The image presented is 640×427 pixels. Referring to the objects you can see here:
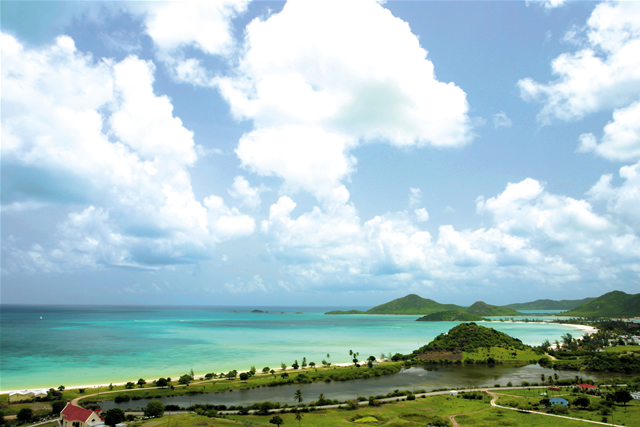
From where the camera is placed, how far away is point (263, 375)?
87.7m

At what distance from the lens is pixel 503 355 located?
118500 millimetres

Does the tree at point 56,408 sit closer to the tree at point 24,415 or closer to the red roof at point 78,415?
the tree at point 24,415

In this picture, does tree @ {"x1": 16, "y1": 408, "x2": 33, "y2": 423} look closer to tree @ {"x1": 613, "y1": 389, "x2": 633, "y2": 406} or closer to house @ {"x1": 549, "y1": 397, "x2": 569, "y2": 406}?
house @ {"x1": 549, "y1": 397, "x2": 569, "y2": 406}

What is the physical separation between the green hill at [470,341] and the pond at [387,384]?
1437cm

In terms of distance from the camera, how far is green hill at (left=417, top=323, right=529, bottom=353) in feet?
406

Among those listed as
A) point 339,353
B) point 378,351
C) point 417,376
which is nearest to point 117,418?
point 417,376

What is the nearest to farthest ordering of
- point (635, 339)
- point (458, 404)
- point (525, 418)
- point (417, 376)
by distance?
point (525, 418), point (458, 404), point (417, 376), point (635, 339)

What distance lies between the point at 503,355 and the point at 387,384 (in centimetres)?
5839

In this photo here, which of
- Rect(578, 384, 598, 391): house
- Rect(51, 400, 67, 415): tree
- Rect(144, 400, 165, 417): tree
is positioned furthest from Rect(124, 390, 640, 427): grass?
Rect(51, 400, 67, 415): tree

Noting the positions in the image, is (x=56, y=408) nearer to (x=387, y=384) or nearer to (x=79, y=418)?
(x=79, y=418)

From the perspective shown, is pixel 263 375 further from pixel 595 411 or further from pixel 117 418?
pixel 595 411

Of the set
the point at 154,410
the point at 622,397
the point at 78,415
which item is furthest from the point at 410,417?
the point at 78,415

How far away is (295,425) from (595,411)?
4964cm

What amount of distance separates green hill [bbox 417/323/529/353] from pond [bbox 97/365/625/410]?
47.1 feet
